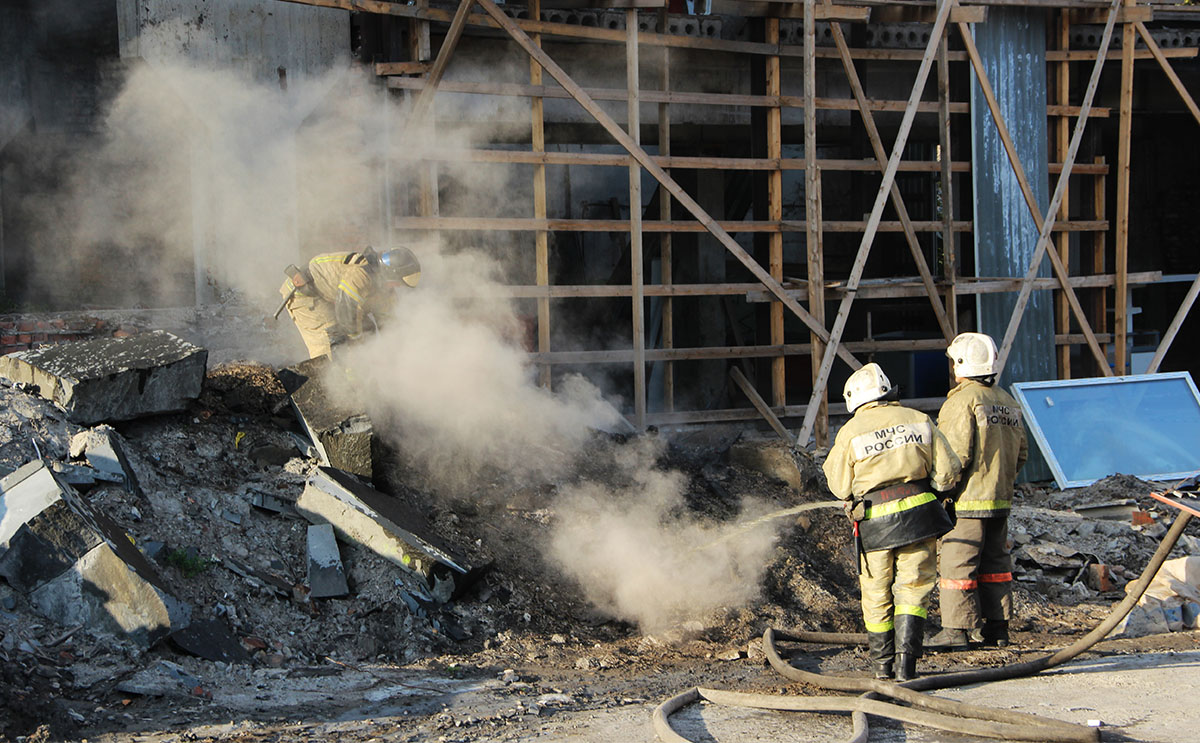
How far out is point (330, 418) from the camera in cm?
682

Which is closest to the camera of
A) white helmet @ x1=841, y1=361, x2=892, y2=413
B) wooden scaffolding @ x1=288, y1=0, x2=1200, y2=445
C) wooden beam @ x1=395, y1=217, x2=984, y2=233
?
white helmet @ x1=841, y1=361, x2=892, y2=413

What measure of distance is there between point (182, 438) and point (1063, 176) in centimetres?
835

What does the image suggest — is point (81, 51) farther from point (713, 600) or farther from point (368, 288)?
point (713, 600)

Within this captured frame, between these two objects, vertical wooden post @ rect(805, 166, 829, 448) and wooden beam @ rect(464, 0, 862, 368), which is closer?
wooden beam @ rect(464, 0, 862, 368)

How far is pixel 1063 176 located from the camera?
10.3 m

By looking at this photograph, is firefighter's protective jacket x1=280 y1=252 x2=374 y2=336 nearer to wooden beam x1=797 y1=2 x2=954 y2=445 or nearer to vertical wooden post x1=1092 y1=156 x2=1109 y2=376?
wooden beam x1=797 y1=2 x2=954 y2=445

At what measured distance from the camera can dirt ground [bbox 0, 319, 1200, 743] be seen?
14.9 feet

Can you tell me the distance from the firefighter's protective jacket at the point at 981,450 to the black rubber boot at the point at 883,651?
965 mm

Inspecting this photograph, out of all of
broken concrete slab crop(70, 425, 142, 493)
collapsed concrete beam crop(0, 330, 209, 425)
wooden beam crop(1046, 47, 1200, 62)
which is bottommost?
broken concrete slab crop(70, 425, 142, 493)

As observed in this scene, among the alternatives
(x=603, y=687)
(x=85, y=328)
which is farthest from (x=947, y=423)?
(x=85, y=328)

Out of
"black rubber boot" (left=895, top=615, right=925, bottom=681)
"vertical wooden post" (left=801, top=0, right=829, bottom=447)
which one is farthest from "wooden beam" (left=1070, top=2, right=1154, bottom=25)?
"black rubber boot" (left=895, top=615, right=925, bottom=681)

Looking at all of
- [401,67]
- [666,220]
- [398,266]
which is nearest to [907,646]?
[398,266]

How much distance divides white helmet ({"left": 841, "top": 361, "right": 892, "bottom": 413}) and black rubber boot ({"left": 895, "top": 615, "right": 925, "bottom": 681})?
107 centimetres

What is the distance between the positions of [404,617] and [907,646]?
264 cm
